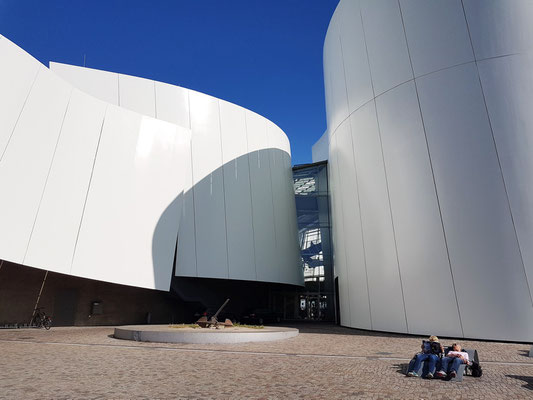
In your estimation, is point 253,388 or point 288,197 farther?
point 288,197

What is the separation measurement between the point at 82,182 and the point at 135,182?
2.46m

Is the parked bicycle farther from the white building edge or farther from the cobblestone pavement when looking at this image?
the cobblestone pavement

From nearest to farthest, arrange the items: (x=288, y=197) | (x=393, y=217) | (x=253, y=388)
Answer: (x=253, y=388), (x=393, y=217), (x=288, y=197)

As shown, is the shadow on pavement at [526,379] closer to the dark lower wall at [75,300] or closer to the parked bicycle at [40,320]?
the parked bicycle at [40,320]

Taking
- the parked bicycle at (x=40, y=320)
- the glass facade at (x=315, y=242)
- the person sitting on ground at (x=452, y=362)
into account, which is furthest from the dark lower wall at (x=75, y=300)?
the person sitting on ground at (x=452, y=362)

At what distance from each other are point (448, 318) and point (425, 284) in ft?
4.03

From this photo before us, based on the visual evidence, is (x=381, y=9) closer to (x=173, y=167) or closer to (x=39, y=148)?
(x=173, y=167)

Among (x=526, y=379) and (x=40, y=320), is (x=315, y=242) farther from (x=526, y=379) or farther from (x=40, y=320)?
(x=526, y=379)

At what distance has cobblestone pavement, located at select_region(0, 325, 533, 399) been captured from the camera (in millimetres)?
4984

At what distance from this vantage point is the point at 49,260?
13.3 metres

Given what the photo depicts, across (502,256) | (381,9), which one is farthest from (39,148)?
(502,256)

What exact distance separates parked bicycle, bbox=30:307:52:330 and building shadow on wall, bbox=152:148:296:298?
14.9ft

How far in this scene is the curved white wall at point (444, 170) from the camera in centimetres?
1168

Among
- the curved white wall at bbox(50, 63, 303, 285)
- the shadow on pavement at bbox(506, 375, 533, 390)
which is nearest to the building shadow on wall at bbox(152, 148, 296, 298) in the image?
the curved white wall at bbox(50, 63, 303, 285)
